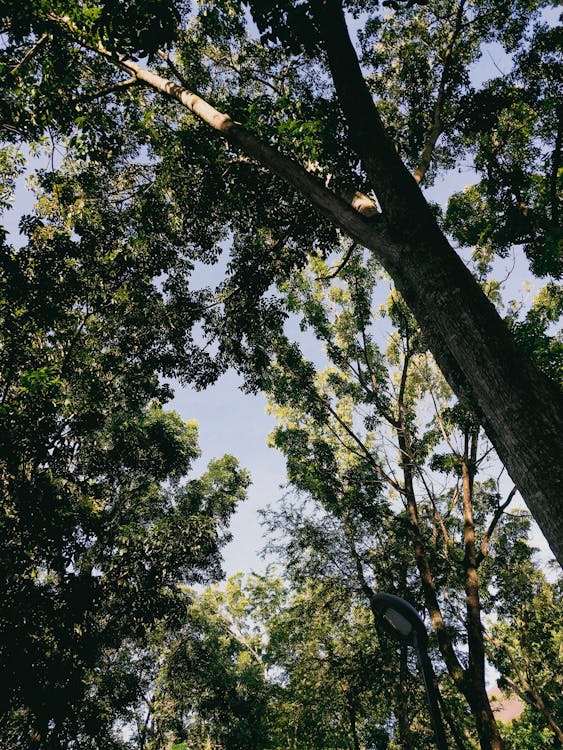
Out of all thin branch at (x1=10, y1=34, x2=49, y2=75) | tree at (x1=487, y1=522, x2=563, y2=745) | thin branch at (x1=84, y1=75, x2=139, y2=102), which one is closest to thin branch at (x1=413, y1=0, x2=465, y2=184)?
thin branch at (x1=84, y1=75, x2=139, y2=102)

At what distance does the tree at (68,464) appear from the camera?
7020 mm

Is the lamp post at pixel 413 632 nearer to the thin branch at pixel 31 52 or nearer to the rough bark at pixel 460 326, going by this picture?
the rough bark at pixel 460 326

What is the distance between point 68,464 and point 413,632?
874 cm

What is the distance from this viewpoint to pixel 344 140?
6102 mm

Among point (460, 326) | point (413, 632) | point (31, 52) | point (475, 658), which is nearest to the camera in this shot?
point (460, 326)

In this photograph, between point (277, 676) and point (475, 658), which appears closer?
point (475, 658)

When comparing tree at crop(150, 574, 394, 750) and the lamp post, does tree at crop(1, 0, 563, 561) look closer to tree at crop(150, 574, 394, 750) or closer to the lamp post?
the lamp post

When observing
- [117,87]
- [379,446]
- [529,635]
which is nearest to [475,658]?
[379,446]

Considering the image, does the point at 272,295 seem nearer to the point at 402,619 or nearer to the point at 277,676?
the point at 402,619

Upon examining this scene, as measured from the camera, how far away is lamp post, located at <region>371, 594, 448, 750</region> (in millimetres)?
3064

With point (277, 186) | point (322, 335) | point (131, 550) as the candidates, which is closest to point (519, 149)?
point (277, 186)

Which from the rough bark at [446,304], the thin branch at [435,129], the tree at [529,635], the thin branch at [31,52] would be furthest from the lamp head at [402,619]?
the tree at [529,635]

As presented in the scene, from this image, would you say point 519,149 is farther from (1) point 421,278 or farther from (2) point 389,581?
(2) point 389,581

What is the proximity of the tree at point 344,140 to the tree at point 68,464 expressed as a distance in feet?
6.22
